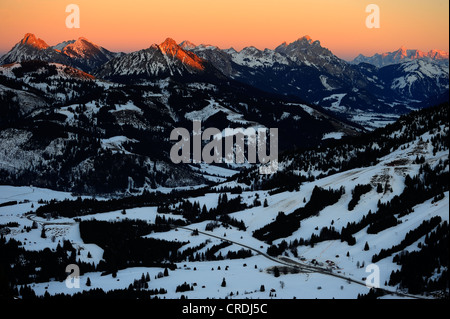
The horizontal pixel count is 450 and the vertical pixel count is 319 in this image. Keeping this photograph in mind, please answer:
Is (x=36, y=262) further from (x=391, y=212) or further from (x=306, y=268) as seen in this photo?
(x=391, y=212)

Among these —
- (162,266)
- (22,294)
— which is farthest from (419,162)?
(22,294)

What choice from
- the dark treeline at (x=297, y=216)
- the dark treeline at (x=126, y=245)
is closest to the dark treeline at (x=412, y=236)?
the dark treeline at (x=297, y=216)

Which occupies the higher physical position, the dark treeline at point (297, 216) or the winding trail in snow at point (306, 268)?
the dark treeline at point (297, 216)

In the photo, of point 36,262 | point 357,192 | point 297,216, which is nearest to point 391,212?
point 357,192

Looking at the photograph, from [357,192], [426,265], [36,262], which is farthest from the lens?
[357,192]

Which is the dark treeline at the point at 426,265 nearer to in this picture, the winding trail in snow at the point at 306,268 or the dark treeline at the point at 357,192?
the winding trail in snow at the point at 306,268

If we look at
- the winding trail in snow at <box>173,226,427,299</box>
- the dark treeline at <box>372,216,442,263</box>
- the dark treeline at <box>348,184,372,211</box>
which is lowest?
the winding trail in snow at <box>173,226,427,299</box>

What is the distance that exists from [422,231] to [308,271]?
33516mm

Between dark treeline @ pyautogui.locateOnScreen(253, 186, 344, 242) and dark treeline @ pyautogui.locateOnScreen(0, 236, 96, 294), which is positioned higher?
dark treeline @ pyautogui.locateOnScreen(253, 186, 344, 242)

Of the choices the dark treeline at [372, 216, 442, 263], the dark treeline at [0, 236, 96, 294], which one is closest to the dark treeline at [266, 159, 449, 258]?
the dark treeline at [372, 216, 442, 263]

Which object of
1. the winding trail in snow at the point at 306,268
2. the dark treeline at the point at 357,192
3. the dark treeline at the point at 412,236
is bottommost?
the winding trail in snow at the point at 306,268

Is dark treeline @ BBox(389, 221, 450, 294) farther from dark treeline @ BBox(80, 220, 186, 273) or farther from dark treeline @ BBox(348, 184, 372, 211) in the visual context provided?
dark treeline @ BBox(80, 220, 186, 273)

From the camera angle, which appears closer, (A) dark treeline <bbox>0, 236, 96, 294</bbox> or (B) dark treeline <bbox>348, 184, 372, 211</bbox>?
(A) dark treeline <bbox>0, 236, 96, 294</bbox>
